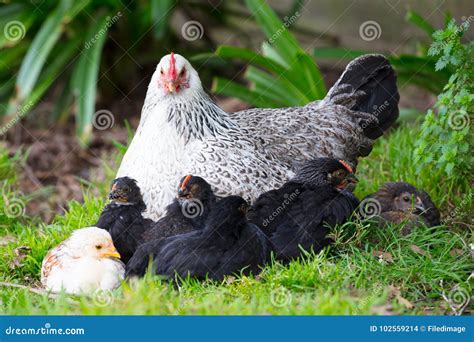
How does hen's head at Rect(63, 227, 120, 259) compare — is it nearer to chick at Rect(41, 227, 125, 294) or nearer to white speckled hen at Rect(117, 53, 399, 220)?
chick at Rect(41, 227, 125, 294)

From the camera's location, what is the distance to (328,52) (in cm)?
791

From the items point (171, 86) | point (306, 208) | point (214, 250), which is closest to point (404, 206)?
point (306, 208)

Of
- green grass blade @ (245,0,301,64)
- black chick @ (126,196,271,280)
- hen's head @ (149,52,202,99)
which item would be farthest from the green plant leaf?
black chick @ (126,196,271,280)

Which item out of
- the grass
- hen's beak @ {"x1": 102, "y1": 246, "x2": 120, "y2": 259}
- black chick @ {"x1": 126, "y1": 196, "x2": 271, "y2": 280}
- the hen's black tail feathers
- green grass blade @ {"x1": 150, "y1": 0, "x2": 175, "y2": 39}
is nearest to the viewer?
Answer: the grass

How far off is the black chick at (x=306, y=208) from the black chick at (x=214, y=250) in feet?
0.80

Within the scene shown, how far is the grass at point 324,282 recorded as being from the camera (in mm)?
4273

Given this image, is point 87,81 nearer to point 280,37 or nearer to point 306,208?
point 280,37

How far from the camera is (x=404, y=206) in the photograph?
591 centimetres

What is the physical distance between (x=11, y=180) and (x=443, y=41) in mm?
4161

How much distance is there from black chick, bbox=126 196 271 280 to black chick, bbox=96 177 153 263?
341mm

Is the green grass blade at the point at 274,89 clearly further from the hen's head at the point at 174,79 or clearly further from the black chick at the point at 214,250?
the black chick at the point at 214,250

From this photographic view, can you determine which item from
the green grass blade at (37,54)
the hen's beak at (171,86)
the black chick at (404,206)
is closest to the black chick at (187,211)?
the hen's beak at (171,86)

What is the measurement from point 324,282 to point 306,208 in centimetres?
74

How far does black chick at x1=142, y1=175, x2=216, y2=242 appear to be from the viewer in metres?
5.15
